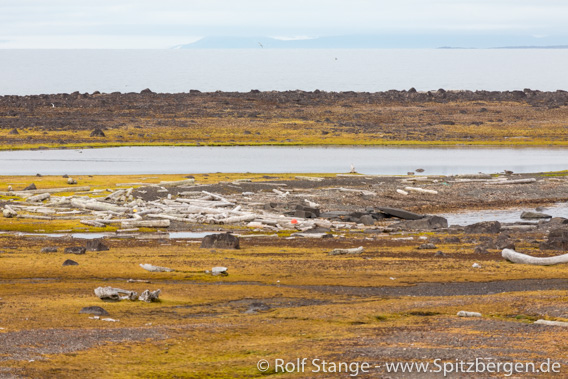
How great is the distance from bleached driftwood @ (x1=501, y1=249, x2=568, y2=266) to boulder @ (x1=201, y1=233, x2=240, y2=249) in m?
10.3

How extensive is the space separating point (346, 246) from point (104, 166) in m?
33.9

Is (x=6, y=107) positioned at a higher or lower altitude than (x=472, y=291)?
higher

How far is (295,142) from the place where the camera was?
8475 cm

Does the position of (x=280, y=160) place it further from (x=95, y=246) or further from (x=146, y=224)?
(x=95, y=246)

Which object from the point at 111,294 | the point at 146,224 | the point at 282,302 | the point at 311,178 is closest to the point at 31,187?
the point at 146,224

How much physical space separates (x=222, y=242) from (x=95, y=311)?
479 inches

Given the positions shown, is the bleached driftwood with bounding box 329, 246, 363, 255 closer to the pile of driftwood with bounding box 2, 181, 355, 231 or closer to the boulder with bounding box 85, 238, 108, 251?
the pile of driftwood with bounding box 2, 181, 355, 231

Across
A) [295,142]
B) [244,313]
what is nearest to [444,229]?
[244,313]

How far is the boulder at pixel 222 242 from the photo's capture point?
108 feet

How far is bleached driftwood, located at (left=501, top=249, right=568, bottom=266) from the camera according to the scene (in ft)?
96.0

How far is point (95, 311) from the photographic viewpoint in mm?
21062

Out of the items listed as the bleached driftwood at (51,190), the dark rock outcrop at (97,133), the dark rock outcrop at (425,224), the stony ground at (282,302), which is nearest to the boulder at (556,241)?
the stony ground at (282,302)

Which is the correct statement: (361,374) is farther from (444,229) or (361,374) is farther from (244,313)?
(444,229)

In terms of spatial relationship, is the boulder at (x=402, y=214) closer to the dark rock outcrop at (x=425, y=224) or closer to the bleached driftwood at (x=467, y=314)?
the dark rock outcrop at (x=425, y=224)
